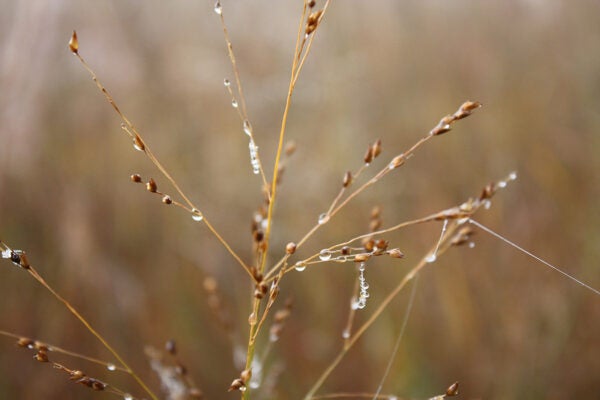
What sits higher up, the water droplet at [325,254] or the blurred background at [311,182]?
the blurred background at [311,182]

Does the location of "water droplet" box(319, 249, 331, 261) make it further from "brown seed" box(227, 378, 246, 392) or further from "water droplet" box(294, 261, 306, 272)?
"brown seed" box(227, 378, 246, 392)

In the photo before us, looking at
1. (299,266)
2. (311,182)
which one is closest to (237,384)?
(299,266)

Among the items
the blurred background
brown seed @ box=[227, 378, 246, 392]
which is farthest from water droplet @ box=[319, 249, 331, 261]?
the blurred background

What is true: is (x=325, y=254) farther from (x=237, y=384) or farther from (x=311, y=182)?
(x=311, y=182)

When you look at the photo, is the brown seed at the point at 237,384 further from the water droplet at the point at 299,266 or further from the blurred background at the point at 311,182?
the blurred background at the point at 311,182

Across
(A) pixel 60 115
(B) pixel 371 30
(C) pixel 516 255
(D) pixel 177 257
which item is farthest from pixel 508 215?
(A) pixel 60 115

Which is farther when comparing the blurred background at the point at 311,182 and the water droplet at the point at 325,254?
the blurred background at the point at 311,182

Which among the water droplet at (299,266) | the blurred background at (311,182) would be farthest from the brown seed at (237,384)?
the blurred background at (311,182)

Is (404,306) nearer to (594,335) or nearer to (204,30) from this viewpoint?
(594,335)
